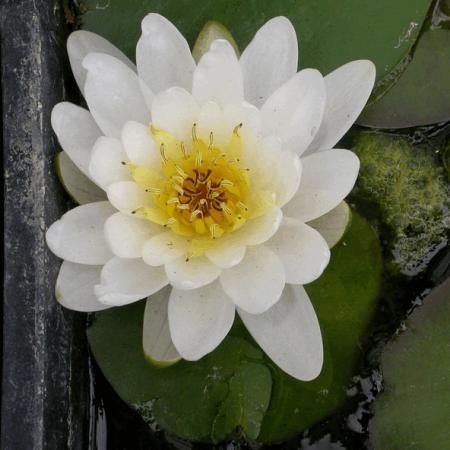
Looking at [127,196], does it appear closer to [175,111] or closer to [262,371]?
[175,111]

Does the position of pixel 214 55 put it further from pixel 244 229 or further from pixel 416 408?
pixel 416 408

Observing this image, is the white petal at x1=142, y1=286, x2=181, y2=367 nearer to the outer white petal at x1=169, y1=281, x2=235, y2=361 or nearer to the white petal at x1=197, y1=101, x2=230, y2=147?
the outer white petal at x1=169, y1=281, x2=235, y2=361

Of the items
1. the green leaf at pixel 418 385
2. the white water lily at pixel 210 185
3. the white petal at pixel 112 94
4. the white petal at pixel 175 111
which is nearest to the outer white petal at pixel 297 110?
the white water lily at pixel 210 185

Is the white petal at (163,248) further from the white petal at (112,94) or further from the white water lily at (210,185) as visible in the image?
the white petal at (112,94)

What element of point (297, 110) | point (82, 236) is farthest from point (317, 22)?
point (82, 236)

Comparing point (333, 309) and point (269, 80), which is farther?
point (333, 309)

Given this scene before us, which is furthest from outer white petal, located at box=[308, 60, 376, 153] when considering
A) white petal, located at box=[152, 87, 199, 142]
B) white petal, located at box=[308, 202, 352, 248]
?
white petal, located at box=[152, 87, 199, 142]

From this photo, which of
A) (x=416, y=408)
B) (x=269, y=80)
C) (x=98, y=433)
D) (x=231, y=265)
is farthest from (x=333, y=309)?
(x=98, y=433)
